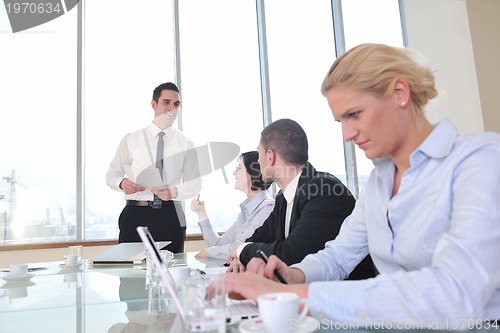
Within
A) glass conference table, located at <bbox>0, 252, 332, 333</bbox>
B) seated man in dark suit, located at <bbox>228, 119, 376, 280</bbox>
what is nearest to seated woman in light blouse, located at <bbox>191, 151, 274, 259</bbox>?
seated man in dark suit, located at <bbox>228, 119, 376, 280</bbox>

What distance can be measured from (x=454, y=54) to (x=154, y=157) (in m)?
3.64

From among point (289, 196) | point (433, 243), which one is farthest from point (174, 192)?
point (433, 243)

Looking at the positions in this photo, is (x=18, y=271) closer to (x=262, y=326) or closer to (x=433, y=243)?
(x=262, y=326)

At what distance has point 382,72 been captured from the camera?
0.98 meters

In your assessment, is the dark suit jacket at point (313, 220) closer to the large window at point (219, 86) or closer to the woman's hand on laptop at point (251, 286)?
the woman's hand on laptop at point (251, 286)

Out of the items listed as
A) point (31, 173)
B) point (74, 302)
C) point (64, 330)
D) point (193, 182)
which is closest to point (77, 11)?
point (31, 173)

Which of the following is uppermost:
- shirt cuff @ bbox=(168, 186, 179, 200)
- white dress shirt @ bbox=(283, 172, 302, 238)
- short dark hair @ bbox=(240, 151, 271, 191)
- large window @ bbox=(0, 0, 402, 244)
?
large window @ bbox=(0, 0, 402, 244)

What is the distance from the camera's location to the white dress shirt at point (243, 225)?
2.33 m

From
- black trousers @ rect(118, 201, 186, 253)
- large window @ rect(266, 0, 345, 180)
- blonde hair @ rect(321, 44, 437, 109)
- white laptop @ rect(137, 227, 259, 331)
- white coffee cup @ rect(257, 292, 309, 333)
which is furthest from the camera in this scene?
large window @ rect(266, 0, 345, 180)

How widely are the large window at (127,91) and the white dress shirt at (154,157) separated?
124cm

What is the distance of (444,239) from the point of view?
2.53 feet

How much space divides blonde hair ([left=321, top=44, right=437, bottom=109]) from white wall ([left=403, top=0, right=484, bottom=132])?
12.1ft

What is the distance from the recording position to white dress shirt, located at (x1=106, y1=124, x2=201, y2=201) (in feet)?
9.46

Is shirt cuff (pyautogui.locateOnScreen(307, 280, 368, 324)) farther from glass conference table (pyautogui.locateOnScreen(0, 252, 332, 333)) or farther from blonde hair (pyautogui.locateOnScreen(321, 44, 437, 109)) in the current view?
blonde hair (pyautogui.locateOnScreen(321, 44, 437, 109))
